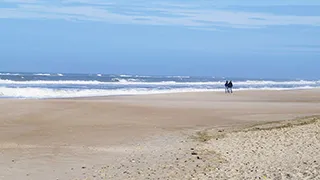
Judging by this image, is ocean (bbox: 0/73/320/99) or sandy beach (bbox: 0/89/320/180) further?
ocean (bbox: 0/73/320/99)

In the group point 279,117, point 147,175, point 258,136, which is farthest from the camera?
point 279,117

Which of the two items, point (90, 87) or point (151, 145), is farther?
point (90, 87)

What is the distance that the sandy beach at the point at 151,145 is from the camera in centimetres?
955

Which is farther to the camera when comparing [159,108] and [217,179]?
[159,108]

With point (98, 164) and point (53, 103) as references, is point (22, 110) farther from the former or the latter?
point (98, 164)

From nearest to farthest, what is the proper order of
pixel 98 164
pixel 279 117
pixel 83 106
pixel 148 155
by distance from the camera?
pixel 98 164
pixel 148 155
pixel 279 117
pixel 83 106

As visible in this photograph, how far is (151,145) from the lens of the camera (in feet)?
44.1

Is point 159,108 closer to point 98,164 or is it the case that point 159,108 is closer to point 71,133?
point 71,133

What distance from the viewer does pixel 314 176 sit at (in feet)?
27.9

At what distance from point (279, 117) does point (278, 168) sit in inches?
454

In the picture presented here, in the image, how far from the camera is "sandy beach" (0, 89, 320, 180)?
9.55m

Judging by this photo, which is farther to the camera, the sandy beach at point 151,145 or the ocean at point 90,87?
the ocean at point 90,87

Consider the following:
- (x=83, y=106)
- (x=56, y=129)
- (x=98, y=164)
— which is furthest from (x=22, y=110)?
(x=98, y=164)

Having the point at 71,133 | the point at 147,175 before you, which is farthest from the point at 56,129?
the point at 147,175
